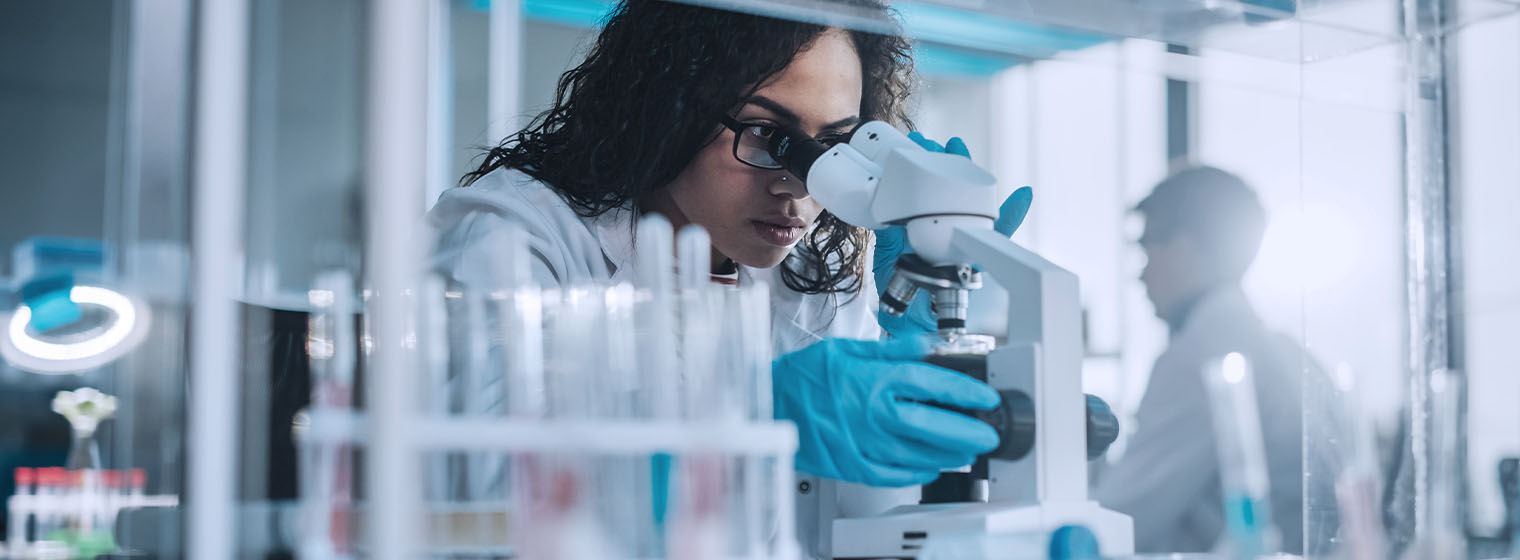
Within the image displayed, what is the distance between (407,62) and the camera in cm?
59

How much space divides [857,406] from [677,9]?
2.63 feet

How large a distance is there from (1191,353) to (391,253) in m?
2.34

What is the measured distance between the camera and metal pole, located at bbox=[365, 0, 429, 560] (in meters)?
0.57

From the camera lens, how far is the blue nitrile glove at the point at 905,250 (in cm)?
139

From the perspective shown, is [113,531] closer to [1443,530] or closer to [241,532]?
[241,532]

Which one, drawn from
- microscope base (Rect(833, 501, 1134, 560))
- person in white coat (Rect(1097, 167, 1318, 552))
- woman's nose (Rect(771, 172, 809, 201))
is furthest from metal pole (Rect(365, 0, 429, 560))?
person in white coat (Rect(1097, 167, 1318, 552))

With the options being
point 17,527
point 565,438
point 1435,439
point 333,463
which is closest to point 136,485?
point 333,463

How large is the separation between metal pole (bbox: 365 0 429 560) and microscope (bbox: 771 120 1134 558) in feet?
1.44

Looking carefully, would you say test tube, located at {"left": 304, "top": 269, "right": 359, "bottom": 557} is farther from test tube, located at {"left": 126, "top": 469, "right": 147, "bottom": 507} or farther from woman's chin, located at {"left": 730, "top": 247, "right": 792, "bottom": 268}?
woman's chin, located at {"left": 730, "top": 247, "right": 792, "bottom": 268}

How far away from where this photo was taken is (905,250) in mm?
1261

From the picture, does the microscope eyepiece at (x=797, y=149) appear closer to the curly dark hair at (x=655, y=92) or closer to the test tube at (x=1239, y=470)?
the curly dark hair at (x=655, y=92)

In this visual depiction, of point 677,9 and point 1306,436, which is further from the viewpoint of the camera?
point 677,9

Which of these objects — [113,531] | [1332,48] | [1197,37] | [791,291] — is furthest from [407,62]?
[791,291]

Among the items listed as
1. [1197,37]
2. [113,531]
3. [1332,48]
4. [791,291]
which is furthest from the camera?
[791,291]
